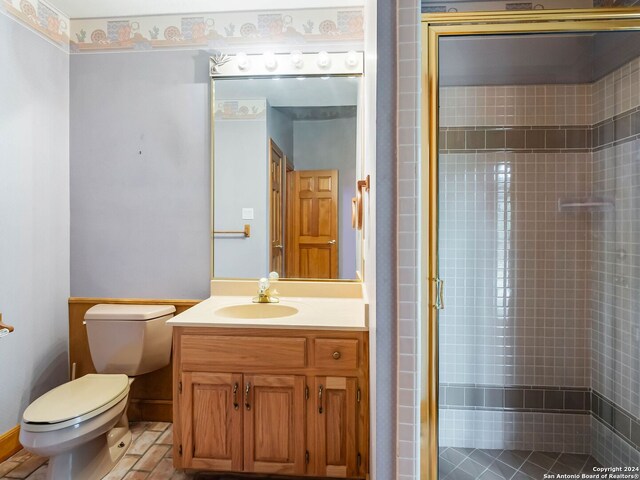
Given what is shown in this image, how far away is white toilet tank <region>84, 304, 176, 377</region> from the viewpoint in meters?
1.82

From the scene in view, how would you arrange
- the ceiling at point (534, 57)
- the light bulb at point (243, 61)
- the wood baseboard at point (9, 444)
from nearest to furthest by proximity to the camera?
the ceiling at point (534, 57) < the wood baseboard at point (9, 444) < the light bulb at point (243, 61)

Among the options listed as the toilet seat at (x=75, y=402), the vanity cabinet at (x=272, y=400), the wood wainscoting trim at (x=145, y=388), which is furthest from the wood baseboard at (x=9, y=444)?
the vanity cabinet at (x=272, y=400)

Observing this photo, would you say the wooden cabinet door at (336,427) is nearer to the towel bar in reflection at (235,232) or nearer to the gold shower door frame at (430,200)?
the gold shower door frame at (430,200)

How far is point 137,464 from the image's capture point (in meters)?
1.69

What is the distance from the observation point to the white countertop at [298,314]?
1475 mm

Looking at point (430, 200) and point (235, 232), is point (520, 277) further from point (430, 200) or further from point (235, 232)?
point (235, 232)

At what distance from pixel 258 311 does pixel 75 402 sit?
0.88 metres

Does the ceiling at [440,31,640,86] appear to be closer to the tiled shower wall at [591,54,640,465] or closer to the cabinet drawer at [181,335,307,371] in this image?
the tiled shower wall at [591,54,640,465]

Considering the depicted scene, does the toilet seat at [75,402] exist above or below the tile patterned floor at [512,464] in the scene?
above

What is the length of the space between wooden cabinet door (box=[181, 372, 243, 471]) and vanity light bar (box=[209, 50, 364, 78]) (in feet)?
5.38

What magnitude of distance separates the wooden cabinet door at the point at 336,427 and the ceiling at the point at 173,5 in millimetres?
1995

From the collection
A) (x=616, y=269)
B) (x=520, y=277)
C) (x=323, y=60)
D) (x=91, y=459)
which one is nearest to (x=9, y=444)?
(x=91, y=459)

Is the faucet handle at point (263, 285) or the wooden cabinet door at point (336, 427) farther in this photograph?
the faucet handle at point (263, 285)

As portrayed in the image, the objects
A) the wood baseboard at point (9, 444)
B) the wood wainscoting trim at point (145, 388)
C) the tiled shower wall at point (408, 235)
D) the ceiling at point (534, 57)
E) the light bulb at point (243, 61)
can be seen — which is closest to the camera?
the tiled shower wall at point (408, 235)
